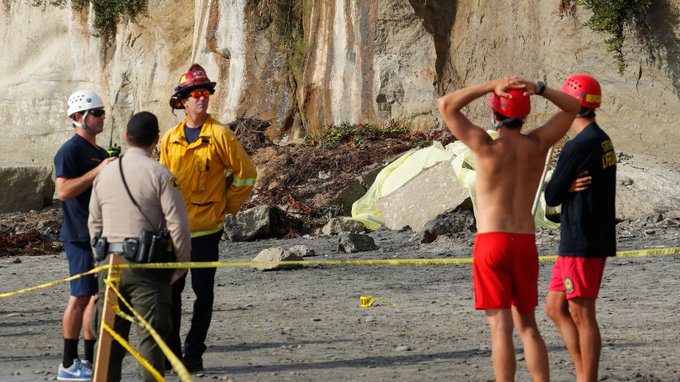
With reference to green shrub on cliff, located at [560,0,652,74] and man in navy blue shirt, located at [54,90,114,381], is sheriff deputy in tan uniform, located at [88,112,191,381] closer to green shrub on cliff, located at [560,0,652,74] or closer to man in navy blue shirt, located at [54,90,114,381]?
man in navy blue shirt, located at [54,90,114,381]

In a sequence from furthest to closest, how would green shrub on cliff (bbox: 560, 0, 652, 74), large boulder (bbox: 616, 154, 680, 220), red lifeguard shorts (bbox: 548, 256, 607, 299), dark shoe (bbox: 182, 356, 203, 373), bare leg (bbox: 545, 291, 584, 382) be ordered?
green shrub on cliff (bbox: 560, 0, 652, 74), large boulder (bbox: 616, 154, 680, 220), dark shoe (bbox: 182, 356, 203, 373), bare leg (bbox: 545, 291, 584, 382), red lifeguard shorts (bbox: 548, 256, 607, 299)

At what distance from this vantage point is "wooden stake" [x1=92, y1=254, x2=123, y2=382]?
20.2ft

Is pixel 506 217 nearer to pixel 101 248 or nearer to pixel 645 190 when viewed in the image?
pixel 101 248

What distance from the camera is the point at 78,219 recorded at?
7602 millimetres

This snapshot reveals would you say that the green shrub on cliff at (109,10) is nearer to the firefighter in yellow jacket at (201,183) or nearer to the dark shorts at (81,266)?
the firefighter in yellow jacket at (201,183)

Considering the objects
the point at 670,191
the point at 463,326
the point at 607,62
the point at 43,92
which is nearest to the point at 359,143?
the point at 607,62

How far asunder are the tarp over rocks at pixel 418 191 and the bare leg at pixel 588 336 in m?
8.94

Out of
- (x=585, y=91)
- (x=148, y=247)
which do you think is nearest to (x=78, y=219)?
(x=148, y=247)

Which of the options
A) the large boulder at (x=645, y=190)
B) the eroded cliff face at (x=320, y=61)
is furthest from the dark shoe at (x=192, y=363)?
the eroded cliff face at (x=320, y=61)

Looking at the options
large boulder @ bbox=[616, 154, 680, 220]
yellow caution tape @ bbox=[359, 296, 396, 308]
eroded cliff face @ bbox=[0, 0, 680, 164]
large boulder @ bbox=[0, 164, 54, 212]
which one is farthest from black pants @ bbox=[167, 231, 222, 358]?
large boulder @ bbox=[0, 164, 54, 212]

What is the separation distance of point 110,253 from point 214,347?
257cm

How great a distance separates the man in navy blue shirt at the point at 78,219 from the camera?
7508mm

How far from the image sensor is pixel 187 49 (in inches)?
1196

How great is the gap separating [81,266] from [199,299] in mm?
823
